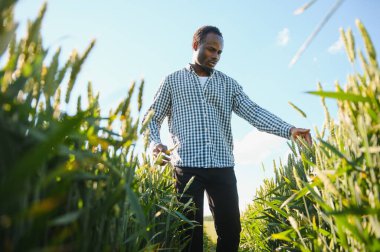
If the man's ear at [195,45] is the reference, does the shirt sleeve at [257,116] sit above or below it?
below

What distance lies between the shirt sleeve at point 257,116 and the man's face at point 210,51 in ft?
0.99

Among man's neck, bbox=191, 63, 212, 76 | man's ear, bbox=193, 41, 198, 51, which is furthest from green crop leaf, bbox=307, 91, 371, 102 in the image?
man's ear, bbox=193, 41, 198, 51

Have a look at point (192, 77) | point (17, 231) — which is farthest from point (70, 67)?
point (192, 77)

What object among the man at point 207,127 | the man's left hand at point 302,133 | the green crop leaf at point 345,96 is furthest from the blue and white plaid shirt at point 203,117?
the green crop leaf at point 345,96

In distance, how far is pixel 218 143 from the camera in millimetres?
2518

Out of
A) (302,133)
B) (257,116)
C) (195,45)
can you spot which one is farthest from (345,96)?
(195,45)

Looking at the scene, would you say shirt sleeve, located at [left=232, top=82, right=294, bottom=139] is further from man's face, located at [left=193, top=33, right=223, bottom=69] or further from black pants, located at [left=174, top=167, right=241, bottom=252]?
black pants, located at [left=174, top=167, right=241, bottom=252]

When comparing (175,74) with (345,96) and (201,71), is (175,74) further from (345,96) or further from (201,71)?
(345,96)

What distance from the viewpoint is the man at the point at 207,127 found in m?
2.37

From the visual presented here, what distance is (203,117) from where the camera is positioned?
2.54 metres

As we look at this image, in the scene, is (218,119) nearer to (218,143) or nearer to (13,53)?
(218,143)

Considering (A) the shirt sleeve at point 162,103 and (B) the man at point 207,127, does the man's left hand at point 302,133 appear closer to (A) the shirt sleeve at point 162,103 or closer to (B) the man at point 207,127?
(B) the man at point 207,127

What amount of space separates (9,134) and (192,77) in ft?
7.22

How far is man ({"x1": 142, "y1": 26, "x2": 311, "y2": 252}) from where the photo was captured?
2365mm
